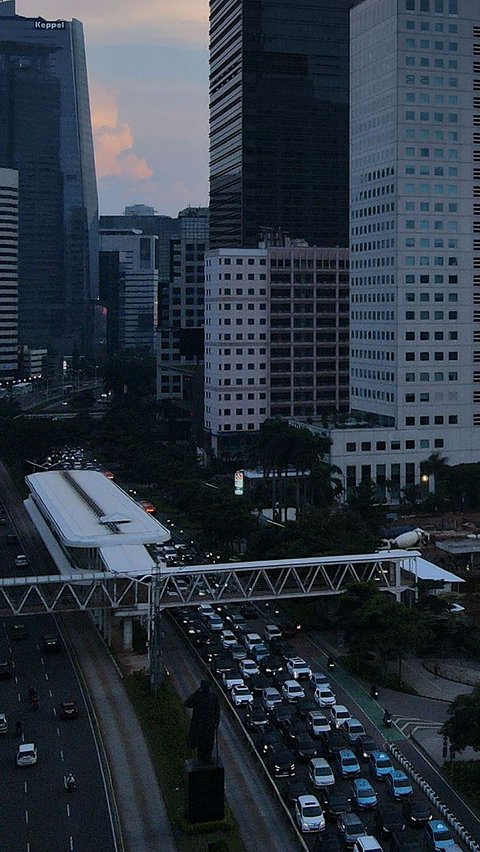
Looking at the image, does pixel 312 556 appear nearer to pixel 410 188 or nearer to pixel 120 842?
pixel 120 842

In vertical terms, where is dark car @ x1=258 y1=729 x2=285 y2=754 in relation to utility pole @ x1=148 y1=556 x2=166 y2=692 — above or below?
below

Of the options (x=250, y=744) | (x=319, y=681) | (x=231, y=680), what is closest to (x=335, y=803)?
(x=250, y=744)

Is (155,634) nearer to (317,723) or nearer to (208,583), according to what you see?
(208,583)

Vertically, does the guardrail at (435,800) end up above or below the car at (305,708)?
below

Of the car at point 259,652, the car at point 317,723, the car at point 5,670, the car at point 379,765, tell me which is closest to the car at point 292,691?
the car at point 317,723

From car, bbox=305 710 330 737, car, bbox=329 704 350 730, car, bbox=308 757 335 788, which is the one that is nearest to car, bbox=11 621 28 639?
car, bbox=305 710 330 737

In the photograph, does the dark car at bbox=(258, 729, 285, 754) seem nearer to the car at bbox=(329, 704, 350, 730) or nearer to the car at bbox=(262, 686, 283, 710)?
the car at bbox=(329, 704, 350, 730)

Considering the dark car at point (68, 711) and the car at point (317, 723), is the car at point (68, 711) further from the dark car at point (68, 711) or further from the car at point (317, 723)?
the car at point (317, 723)

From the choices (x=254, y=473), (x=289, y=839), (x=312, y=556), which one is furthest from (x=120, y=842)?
(x=254, y=473)
